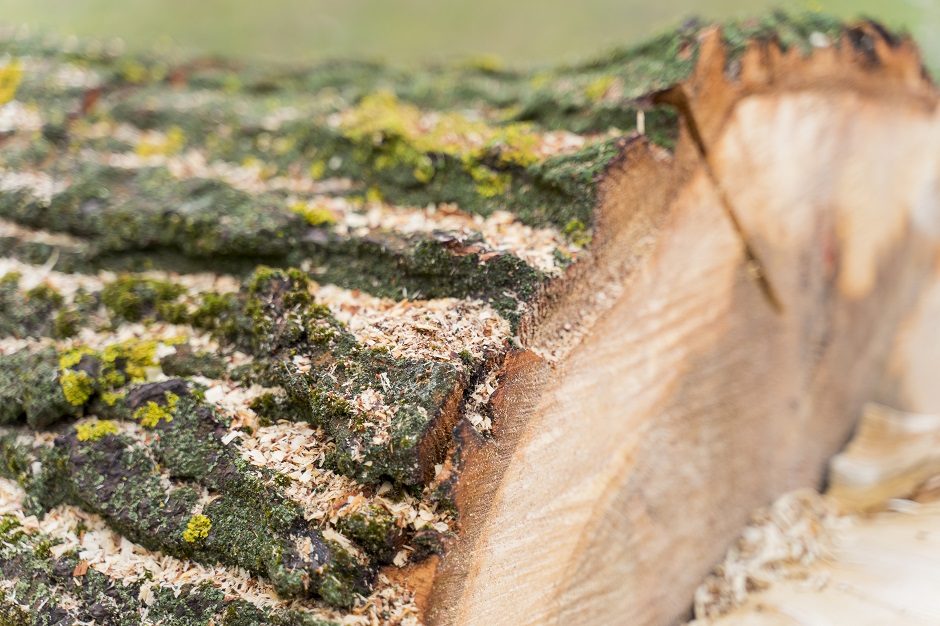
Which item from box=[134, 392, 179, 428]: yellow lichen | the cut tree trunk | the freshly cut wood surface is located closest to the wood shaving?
the cut tree trunk

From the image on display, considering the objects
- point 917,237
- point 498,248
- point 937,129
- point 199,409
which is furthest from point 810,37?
point 199,409

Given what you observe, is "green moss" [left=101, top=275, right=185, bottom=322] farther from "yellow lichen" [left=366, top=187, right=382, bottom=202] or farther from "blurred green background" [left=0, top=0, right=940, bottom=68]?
"blurred green background" [left=0, top=0, right=940, bottom=68]

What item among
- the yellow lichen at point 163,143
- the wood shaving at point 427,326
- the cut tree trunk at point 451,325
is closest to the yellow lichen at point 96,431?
the cut tree trunk at point 451,325

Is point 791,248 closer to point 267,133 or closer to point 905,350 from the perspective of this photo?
point 905,350

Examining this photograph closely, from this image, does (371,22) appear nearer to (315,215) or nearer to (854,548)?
(315,215)

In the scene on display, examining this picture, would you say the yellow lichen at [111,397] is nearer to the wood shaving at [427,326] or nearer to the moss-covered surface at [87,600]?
the moss-covered surface at [87,600]
